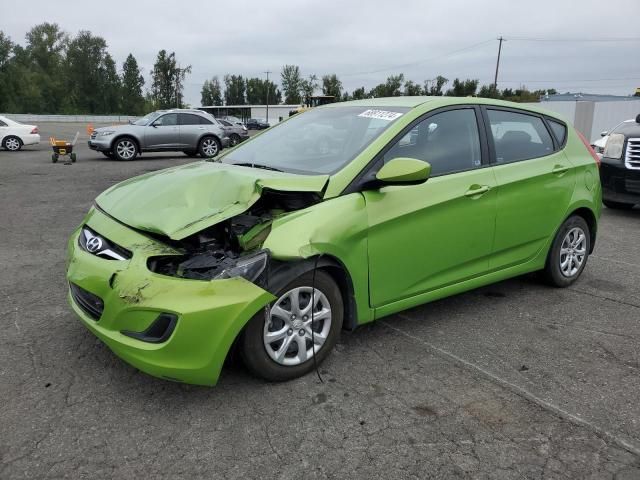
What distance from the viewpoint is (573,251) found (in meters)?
4.77

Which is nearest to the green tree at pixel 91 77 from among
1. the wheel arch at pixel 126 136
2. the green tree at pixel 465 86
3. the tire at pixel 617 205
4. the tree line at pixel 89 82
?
the tree line at pixel 89 82

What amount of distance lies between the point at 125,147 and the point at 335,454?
16024 mm

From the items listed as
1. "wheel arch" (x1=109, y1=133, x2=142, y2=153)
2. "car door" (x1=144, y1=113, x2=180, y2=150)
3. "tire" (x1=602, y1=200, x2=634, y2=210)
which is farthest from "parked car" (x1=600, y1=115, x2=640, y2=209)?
"wheel arch" (x1=109, y1=133, x2=142, y2=153)

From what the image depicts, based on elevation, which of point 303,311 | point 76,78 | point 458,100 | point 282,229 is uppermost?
point 76,78

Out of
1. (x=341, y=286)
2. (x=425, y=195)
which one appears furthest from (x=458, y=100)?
(x=341, y=286)

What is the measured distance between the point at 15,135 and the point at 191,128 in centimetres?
762

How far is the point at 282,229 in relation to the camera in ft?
9.44

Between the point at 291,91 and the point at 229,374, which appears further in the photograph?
the point at 291,91

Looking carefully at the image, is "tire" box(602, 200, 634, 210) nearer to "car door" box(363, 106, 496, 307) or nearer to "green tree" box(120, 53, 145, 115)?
"car door" box(363, 106, 496, 307)

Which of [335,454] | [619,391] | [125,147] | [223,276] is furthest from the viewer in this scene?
[125,147]

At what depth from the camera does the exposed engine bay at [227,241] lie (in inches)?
109

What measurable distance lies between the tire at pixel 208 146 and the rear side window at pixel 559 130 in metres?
14.3

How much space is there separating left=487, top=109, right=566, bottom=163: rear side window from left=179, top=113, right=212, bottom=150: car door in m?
14.5

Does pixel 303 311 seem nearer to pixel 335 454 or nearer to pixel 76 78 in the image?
pixel 335 454
